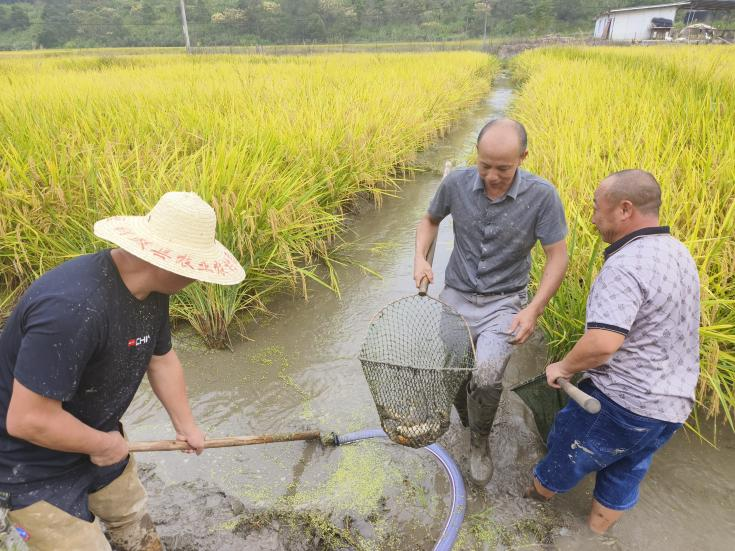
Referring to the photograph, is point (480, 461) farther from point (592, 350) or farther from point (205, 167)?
point (205, 167)

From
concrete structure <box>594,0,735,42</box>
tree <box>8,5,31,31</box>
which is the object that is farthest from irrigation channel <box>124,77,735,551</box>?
tree <box>8,5,31,31</box>

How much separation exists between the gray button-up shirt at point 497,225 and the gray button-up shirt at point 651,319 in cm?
45

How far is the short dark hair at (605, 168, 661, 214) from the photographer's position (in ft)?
4.65

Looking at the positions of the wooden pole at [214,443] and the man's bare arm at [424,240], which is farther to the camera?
the man's bare arm at [424,240]

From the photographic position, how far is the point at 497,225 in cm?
196

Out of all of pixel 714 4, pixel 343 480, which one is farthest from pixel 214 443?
pixel 714 4

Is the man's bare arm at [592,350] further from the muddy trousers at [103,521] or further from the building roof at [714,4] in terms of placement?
the building roof at [714,4]

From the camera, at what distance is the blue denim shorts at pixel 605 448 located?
1490 millimetres

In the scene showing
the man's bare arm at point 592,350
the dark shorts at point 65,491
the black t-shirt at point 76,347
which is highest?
the black t-shirt at point 76,347

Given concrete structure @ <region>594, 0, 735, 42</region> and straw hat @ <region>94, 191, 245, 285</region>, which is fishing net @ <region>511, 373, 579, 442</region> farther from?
concrete structure @ <region>594, 0, 735, 42</region>

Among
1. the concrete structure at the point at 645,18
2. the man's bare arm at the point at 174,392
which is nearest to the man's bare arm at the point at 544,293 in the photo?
the man's bare arm at the point at 174,392

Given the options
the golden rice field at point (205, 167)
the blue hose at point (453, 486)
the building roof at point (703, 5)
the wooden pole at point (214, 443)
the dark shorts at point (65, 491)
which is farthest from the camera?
the building roof at point (703, 5)

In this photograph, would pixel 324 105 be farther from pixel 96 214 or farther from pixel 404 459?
pixel 404 459

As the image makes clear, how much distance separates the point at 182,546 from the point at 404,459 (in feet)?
3.20
